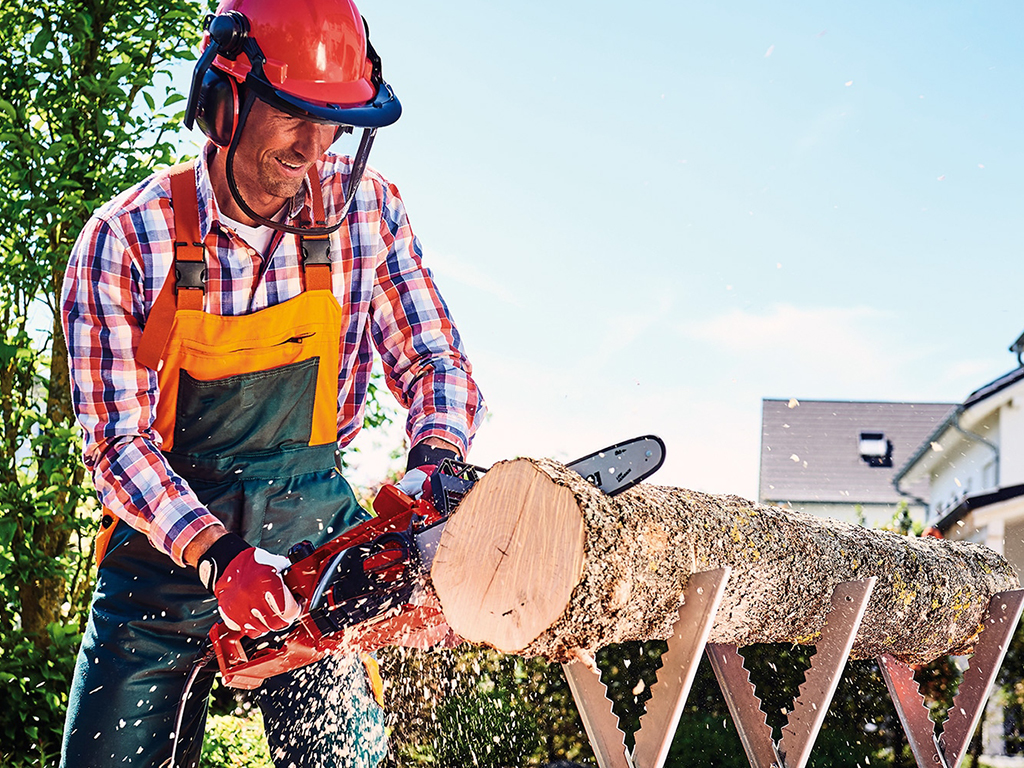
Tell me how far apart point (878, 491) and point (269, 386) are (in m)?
25.7

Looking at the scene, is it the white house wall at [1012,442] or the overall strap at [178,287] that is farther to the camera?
the white house wall at [1012,442]

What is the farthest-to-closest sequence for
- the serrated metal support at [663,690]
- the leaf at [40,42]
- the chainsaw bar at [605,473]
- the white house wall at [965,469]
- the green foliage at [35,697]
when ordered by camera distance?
the white house wall at [965,469] → the leaf at [40,42] → the green foliage at [35,697] → the serrated metal support at [663,690] → the chainsaw bar at [605,473]

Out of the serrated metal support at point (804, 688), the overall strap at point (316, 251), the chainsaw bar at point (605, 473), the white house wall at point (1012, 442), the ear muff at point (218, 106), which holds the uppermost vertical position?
the ear muff at point (218, 106)

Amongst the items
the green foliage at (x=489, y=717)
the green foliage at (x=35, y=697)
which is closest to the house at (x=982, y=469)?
the green foliage at (x=489, y=717)

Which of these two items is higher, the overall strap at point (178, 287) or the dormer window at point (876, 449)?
the overall strap at point (178, 287)

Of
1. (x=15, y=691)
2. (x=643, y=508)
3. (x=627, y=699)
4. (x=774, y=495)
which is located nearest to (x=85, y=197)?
(x=15, y=691)

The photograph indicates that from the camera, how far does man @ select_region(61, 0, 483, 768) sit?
226cm

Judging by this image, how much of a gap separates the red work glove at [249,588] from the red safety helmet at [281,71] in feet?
2.48

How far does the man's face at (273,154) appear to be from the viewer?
229 cm

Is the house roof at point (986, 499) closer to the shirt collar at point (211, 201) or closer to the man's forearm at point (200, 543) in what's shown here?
the shirt collar at point (211, 201)

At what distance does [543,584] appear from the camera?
2008 mm

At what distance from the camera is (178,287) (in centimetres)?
228

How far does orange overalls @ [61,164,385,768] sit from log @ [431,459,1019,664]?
0.58 m

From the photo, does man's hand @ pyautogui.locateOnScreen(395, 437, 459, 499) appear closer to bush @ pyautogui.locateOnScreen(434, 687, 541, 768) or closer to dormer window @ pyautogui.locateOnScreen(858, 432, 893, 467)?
bush @ pyautogui.locateOnScreen(434, 687, 541, 768)
